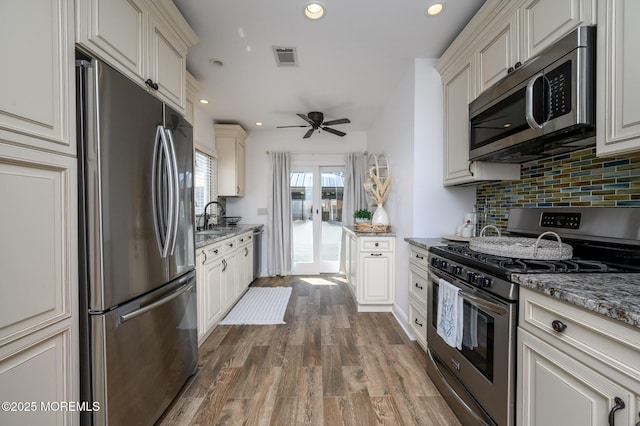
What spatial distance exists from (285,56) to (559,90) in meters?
2.07

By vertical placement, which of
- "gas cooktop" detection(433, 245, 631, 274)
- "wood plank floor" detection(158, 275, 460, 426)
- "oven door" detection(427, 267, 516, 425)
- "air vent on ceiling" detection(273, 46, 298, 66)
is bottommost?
"wood plank floor" detection(158, 275, 460, 426)

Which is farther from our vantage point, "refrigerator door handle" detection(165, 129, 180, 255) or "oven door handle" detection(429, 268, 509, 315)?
"refrigerator door handle" detection(165, 129, 180, 255)

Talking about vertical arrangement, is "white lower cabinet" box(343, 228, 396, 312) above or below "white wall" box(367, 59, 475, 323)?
below

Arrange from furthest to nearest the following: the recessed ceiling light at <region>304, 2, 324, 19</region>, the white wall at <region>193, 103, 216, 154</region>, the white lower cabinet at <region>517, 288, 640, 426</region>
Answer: the white wall at <region>193, 103, 216, 154</region>
the recessed ceiling light at <region>304, 2, 324, 19</region>
the white lower cabinet at <region>517, 288, 640, 426</region>

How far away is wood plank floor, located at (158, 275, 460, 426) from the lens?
147 cm

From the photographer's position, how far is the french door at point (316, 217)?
4.64 meters

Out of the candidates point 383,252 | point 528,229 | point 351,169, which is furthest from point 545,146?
point 351,169

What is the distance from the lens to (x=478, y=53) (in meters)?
1.81

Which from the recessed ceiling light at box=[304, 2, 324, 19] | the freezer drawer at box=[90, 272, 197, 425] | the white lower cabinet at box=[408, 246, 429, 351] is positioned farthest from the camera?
the white lower cabinet at box=[408, 246, 429, 351]

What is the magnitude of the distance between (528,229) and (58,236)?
8.20 feet

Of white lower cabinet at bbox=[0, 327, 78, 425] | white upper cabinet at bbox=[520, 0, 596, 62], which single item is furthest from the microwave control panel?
white lower cabinet at bbox=[0, 327, 78, 425]

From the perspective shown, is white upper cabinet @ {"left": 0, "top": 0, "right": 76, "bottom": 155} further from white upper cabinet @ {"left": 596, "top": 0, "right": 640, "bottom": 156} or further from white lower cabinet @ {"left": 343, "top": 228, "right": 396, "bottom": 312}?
white lower cabinet @ {"left": 343, "top": 228, "right": 396, "bottom": 312}

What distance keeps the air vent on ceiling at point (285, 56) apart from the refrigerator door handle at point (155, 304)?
211 centimetres

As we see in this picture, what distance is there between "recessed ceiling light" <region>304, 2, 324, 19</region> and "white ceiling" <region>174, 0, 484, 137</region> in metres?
0.04
